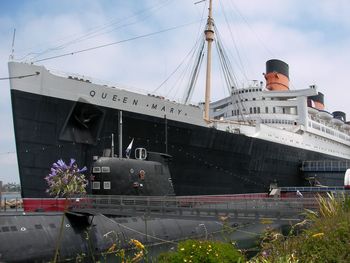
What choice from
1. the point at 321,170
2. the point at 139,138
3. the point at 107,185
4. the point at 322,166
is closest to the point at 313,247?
the point at 107,185

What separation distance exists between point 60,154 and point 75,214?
14.4 ft

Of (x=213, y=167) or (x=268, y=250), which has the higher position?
(x=213, y=167)

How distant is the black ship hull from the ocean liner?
0.04 m

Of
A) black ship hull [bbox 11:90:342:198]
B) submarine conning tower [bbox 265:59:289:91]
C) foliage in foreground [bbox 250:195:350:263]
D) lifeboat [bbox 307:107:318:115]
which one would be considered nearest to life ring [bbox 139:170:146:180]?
black ship hull [bbox 11:90:342:198]

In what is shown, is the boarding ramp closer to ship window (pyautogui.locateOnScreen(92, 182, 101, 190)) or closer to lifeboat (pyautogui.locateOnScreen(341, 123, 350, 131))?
lifeboat (pyautogui.locateOnScreen(341, 123, 350, 131))

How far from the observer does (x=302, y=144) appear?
37312 millimetres

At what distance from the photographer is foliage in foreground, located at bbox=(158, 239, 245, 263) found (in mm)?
5047

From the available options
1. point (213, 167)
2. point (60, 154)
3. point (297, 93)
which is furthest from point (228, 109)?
point (60, 154)

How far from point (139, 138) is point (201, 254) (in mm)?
16366

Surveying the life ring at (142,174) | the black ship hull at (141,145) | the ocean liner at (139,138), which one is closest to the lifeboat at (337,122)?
the ocean liner at (139,138)

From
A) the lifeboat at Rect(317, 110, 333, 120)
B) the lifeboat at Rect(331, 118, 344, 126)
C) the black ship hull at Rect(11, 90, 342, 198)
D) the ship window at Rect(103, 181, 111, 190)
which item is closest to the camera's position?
the ship window at Rect(103, 181, 111, 190)

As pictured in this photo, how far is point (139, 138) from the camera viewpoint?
2125 cm

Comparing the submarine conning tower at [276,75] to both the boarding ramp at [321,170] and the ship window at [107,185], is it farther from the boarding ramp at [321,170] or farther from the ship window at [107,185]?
the ship window at [107,185]

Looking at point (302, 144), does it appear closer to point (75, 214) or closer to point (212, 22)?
point (212, 22)
